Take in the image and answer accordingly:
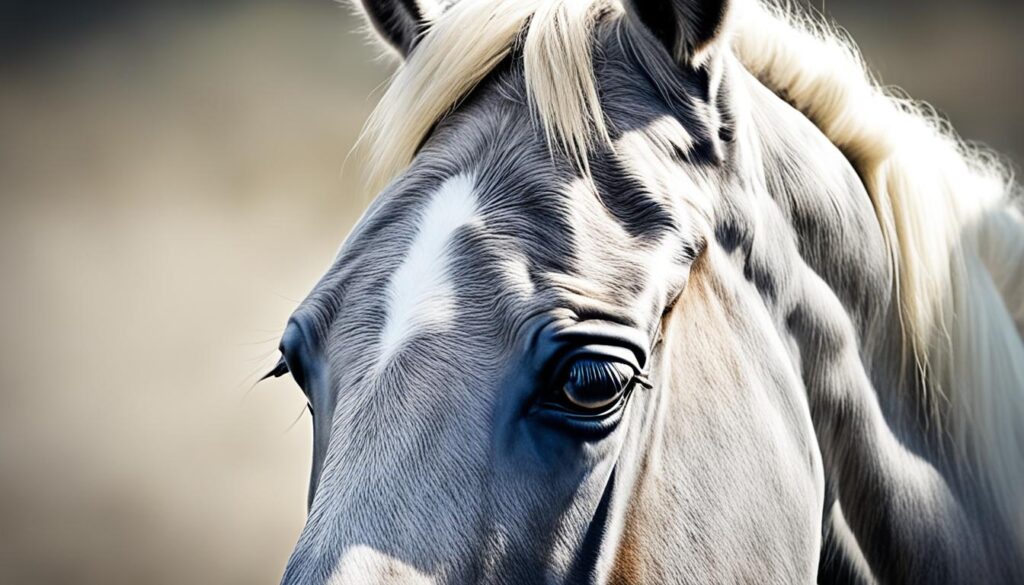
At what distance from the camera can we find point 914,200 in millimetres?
1117

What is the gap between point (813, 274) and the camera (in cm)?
101

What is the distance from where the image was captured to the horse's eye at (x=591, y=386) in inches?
30.1

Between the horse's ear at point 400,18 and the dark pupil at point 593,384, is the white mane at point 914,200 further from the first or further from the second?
the dark pupil at point 593,384

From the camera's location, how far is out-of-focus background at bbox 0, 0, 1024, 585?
358cm

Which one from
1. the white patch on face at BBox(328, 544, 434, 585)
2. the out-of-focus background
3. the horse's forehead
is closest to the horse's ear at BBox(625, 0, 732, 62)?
the horse's forehead

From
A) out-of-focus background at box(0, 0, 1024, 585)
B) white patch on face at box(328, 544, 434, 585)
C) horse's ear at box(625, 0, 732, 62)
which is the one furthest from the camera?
out-of-focus background at box(0, 0, 1024, 585)

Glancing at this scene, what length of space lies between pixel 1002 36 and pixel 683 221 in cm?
340

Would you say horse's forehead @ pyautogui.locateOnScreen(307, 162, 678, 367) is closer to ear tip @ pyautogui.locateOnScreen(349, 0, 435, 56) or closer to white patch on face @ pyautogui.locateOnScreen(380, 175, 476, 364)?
white patch on face @ pyautogui.locateOnScreen(380, 175, 476, 364)

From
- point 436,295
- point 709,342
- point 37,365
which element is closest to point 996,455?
point 709,342

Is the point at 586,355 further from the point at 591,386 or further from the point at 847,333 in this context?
the point at 847,333

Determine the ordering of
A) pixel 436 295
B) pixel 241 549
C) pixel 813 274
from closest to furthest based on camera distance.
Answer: pixel 436 295 → pixel 813 274 → pixel 241 549

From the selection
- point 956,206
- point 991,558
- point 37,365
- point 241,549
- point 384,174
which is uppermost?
point 956,206

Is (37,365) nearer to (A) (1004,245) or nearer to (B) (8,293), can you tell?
(B) (8,293)

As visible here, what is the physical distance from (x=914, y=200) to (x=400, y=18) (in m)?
0.60
